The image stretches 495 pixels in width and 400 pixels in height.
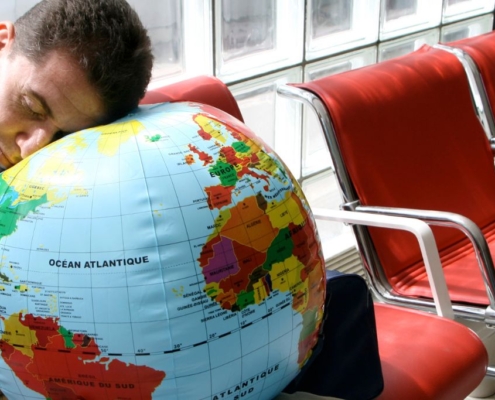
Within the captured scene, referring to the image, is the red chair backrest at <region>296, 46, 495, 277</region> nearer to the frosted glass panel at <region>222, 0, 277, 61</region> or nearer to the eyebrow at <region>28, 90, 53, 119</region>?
the frosted glass panel at <region>222, 0, 277, 61</region>

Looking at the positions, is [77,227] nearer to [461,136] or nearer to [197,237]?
[197,237]

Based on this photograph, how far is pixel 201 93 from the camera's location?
1937 millimetres

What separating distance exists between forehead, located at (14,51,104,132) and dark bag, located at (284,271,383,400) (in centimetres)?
49

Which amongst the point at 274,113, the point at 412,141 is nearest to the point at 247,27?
the point at 274,113

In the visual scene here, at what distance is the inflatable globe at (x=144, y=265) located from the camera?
988 mm

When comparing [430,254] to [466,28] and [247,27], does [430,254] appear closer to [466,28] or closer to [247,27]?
[247,27]

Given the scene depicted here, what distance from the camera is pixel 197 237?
100 cm

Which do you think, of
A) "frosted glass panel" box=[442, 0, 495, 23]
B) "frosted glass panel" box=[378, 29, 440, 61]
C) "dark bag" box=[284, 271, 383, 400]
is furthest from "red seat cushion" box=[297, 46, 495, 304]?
"frosted glass panel" box=[442, 0, 495, 23]

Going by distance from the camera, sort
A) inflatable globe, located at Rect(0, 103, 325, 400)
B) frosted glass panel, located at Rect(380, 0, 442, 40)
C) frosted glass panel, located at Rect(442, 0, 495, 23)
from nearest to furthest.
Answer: inflatable globe, located at Rect(0, 103, 325, 400)
frosted glass panel, located at Rect(380, 0, 442, 40)
frosted glass panel, located at Rect(442, 0, 495, 23)

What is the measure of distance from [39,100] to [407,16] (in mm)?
2446

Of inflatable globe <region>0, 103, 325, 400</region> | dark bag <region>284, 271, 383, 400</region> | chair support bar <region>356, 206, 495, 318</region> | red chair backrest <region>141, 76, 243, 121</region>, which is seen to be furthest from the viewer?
chair support bar <region>356, 206, 495, 318</region>

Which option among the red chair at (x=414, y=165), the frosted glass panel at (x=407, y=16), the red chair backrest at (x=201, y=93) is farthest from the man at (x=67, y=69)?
the frosted glass panel at (x=407, y=16)

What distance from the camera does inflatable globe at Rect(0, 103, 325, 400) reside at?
99 cm

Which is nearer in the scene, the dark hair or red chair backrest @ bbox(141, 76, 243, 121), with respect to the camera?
the dark hair
